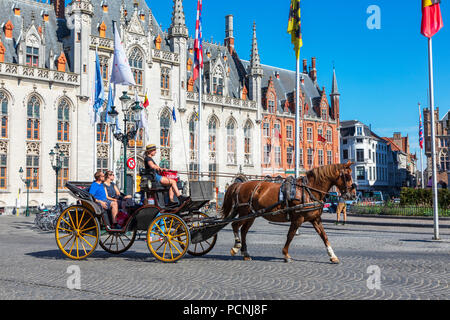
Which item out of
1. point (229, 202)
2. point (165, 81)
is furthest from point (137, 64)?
point (229, 202)

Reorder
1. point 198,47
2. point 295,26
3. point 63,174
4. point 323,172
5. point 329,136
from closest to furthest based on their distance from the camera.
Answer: point 323,172
point 295,26
point 198,47
point 63,174
point 329,136

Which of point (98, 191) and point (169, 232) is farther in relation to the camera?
point (98, 191)

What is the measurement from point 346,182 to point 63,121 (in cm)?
3170

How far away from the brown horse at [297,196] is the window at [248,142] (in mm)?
39103

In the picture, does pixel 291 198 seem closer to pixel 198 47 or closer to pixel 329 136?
pixel 198 47

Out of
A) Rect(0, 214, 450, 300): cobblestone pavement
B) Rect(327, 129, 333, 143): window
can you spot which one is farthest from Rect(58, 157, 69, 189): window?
Rect(327, 129, 333, 143): window

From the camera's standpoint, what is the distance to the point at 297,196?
978cm

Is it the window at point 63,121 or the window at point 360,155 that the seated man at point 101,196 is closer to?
the window at point 63,121

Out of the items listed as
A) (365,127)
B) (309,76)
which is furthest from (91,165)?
(365,127)

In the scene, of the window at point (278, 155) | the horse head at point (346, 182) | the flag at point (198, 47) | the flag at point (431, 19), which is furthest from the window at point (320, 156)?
the horse head at point (346, 182)

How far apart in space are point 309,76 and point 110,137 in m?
33.0

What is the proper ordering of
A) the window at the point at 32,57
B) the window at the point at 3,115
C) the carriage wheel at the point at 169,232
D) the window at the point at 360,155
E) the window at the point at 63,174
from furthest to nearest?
the window at the point at 360,155, the window at the point at 63,174, the window at the point at 32,57, the window at the point at 3,115, the carriage wheel at the point at 169,232

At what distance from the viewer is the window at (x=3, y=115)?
34.8 metres

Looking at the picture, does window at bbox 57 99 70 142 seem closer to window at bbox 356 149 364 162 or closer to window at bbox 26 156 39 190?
window at bbox 26 156 39 190
